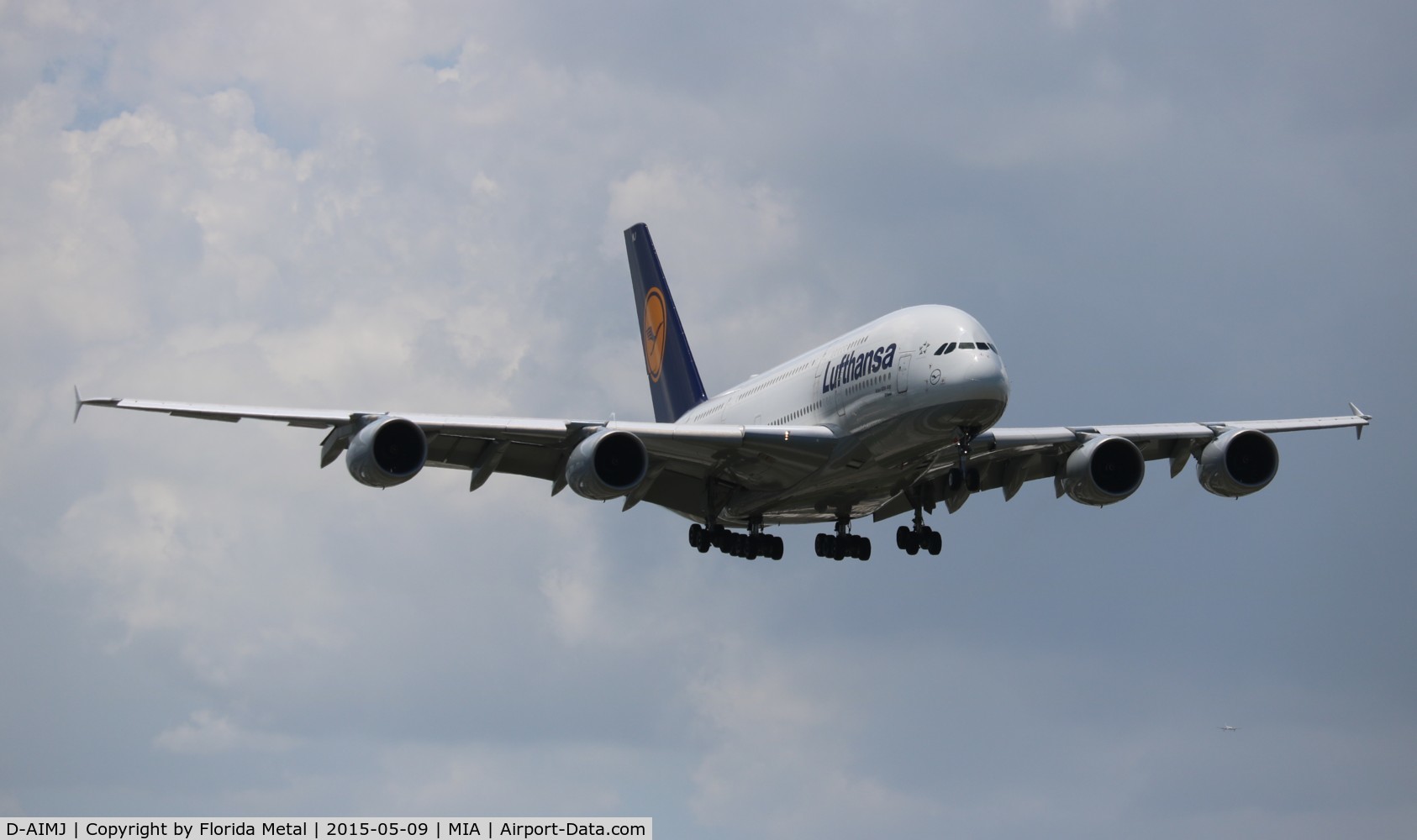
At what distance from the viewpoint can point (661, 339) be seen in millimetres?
59875

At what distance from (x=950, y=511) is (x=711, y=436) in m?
8.59

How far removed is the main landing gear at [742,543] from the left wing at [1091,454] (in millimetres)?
3235

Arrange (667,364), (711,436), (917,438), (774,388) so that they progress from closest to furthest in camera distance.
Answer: (917,438), (711,436), (774,388), (667,364)

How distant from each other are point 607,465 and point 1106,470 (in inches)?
537

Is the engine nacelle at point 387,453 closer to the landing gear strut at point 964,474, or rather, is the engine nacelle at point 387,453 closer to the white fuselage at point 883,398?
the white fuselage at point 883,398

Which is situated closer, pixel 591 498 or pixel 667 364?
pixel 591 498

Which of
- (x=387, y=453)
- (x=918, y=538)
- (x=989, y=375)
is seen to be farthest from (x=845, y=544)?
(x=387, y=453)

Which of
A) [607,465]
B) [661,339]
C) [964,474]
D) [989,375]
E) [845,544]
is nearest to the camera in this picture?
[989,375]

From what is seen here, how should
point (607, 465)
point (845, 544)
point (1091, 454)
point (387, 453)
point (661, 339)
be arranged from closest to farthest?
point (387, 453) < point (607, 465) < point (1091, 454) < point (845, 544) < point (661, 339)

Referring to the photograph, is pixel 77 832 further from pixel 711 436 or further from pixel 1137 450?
pixel 1137 450

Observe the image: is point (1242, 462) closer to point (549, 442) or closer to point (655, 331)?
point (549, 442)

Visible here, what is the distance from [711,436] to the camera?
42.5 meters

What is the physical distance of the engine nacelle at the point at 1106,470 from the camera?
44844 millimetres

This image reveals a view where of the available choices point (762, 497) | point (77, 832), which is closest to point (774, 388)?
point (762, 497)
